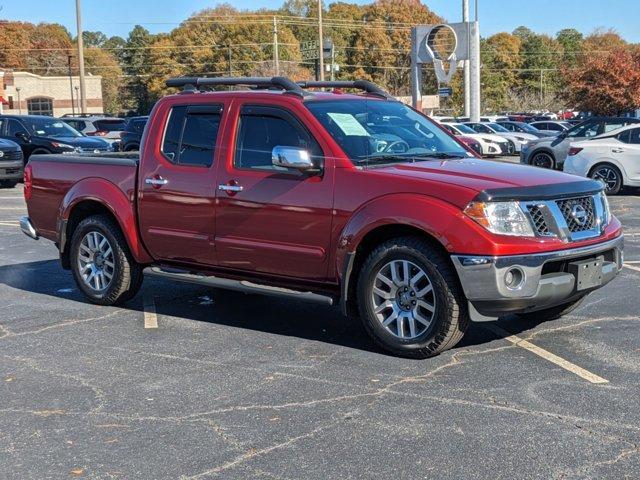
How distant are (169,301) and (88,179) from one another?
1368 millimetres

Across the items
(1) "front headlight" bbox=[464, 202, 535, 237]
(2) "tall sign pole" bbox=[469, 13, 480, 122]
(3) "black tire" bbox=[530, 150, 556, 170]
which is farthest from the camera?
(2) "tall sign pole" bbox=[469, 13, 480, 122]

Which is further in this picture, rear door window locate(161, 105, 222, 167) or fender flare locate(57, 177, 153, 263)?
fender flare locate(57, 177, 153, 263)

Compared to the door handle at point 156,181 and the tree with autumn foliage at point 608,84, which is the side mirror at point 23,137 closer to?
the door handle at point 156,181

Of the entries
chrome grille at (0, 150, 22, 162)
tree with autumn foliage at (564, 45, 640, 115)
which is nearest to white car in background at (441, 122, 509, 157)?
tree with autumn foliage at (564, 45, 640, 115)

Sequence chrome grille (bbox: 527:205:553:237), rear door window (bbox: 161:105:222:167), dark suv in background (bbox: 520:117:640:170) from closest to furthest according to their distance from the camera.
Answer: chrome grille (bbox: 527:205:553:237), rear door window (bbox: 161:105:222:167), dark suv in background (bbox: 520:117:640:170)

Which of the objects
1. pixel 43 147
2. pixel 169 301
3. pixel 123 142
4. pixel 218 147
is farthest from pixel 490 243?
pixel 123 142

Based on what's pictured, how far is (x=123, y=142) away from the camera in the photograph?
990 inches

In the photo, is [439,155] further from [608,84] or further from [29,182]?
[608,84]

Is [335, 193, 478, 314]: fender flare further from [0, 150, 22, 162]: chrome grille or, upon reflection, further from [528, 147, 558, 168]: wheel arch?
[0, 150, 22, 162]: chrome grille

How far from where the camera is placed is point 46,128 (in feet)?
76.3

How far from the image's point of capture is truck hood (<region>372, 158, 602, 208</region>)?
5594 millimetres

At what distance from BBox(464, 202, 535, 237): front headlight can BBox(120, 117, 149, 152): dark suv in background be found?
20.3m

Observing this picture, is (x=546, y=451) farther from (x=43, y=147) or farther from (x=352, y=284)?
(x=43, y=147)

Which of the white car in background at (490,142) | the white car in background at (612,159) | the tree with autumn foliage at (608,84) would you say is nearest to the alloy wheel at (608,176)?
the white car in background at (612,159)
